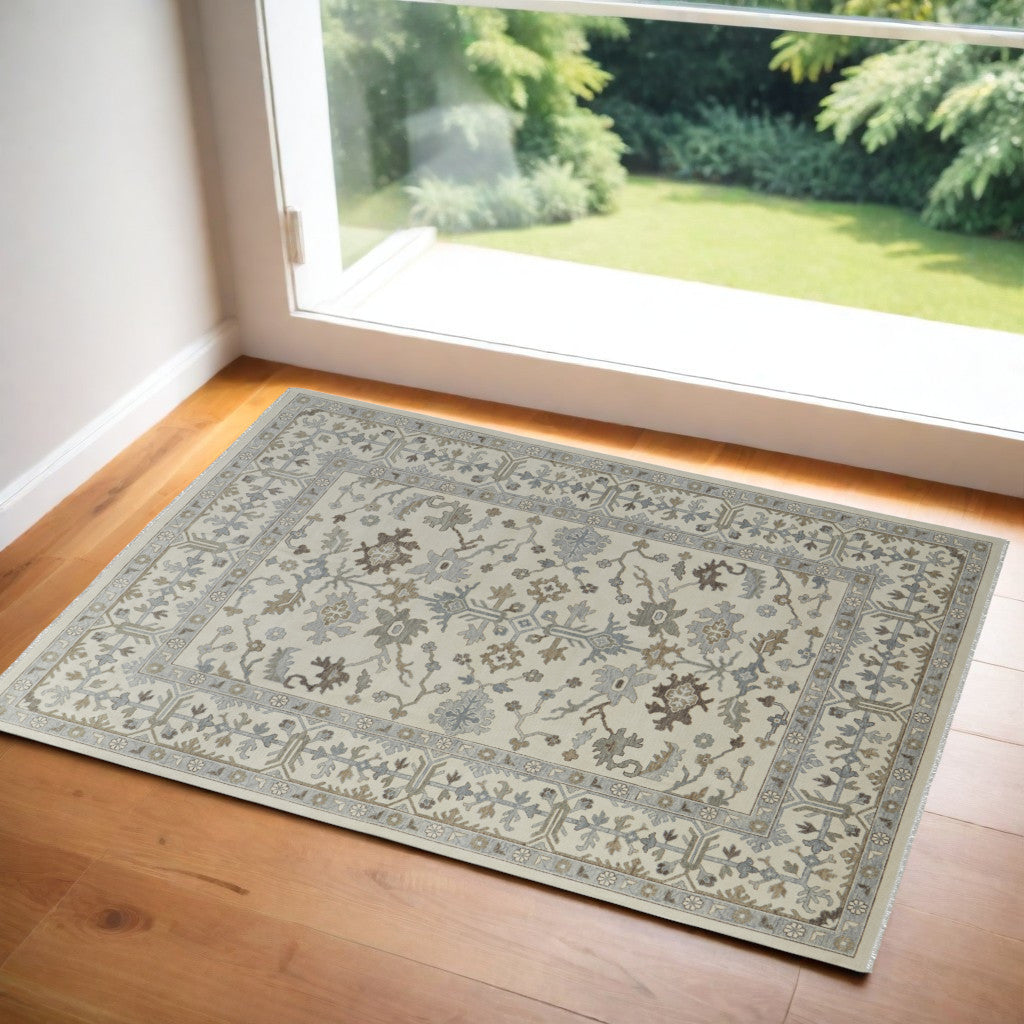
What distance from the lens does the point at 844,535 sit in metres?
2.49

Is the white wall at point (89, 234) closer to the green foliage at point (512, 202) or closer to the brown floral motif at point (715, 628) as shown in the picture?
the green foliage at point (512, 202)

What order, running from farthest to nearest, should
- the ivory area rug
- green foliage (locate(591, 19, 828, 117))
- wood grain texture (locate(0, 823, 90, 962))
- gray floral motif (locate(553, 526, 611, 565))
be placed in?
green foliage (locate(591, 19, 828, 117)) → gray floral motif (locate(553, 526, 611, 565)) → the ivory area rug → wood grain texture (locate(0, 823, 90, 962))

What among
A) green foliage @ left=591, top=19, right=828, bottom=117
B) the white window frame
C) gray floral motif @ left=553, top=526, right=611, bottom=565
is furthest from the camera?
Answer: the white window frame

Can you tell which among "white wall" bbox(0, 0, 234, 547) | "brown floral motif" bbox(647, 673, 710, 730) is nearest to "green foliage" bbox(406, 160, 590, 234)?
"white wall" bbox(0, 0, 234, 547)

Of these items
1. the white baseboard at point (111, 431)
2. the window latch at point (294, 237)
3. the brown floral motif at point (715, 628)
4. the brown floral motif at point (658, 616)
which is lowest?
the brown floral motif at point (715, 628)

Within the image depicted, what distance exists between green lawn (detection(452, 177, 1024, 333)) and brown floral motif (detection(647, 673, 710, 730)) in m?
1.03

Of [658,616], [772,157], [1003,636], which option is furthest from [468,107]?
[1003,636]

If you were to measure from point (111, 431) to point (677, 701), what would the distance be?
4.65ft

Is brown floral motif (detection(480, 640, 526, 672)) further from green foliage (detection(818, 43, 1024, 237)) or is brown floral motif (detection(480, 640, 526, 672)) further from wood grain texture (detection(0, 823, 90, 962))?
green foliage (detection(818, 43, 1024, 237))

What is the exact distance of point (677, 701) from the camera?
6.86 feet

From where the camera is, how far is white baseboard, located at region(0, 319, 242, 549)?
8.20ft

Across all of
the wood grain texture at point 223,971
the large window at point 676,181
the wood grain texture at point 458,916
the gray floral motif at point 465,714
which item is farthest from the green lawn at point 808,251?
the wood grain texture at point 223,971

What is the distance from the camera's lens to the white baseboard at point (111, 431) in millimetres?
2500

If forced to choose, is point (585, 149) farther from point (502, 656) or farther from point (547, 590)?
point (502, 656)
